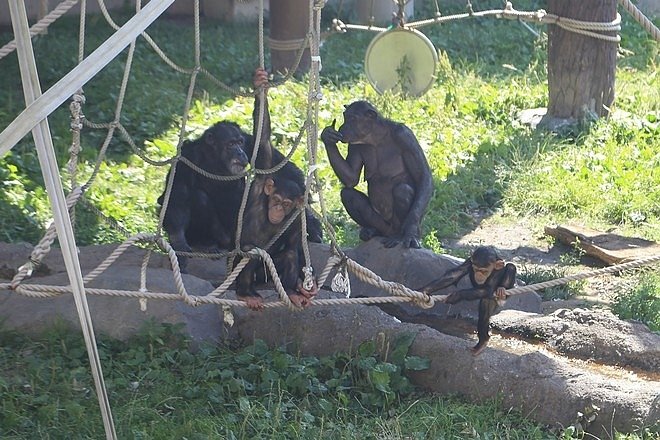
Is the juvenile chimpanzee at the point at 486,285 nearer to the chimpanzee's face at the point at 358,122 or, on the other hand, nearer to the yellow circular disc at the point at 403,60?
the chimpanzee's face at the point at 358,122

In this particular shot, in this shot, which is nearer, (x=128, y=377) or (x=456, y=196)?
(x=128, y=377)

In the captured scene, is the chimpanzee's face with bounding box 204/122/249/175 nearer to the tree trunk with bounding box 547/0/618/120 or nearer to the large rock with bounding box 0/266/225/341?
the large rock with bounding box 0/266/225/341

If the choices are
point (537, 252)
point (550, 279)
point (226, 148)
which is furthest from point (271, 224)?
point (537, 252)

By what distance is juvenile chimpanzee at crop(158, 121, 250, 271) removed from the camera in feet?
18.2

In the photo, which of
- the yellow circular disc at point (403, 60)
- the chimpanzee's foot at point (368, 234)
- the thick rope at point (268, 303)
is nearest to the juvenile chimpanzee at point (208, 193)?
the chimpanzee's foot at point (368, 234)

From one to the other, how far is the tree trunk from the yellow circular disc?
0.98m

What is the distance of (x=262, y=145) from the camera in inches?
196

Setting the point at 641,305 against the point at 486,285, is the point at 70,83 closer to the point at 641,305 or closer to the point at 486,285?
the point at 486,285

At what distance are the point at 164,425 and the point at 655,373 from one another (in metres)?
1.98

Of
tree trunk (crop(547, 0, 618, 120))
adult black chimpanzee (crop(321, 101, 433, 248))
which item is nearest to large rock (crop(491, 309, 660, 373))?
adult black chimpanzee (crop(321, 101, 433, 248))

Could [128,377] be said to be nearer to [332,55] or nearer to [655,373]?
[655,373]

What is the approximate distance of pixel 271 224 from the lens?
4.78m

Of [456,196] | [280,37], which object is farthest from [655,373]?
[280,37]

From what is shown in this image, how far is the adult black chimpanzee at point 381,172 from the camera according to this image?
5605 millimetres
